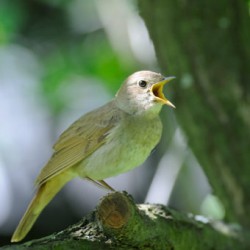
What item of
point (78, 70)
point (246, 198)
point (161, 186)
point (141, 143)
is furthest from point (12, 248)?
point (78, 70)

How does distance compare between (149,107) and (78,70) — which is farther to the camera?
(78,70)

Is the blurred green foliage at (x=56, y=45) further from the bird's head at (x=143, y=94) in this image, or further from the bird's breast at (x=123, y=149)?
the bird's breast at (x=123, y=149)

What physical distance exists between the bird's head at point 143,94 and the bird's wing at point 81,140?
0.37 feet

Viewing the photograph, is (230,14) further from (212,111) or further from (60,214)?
(60,214)

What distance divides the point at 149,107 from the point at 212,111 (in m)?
1.06

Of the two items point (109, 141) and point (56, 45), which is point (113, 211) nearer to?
point (109, 141)

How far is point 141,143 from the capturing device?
4.80 m

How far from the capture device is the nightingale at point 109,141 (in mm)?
4797

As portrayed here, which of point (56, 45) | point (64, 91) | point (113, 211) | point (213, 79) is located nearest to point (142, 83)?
point (213, 79)

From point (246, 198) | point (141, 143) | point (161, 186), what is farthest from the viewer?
point (161, 186)

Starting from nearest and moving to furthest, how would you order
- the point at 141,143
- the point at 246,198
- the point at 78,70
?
the point at 141,143 → the point at 246,198 → the point at 78,70

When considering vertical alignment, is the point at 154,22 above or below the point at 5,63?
above

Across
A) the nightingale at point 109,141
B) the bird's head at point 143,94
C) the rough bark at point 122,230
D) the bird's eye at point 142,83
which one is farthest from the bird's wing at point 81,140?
the rough bark at point 122,230

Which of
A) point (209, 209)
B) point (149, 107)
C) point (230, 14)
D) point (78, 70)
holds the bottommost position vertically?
point (209, 209)
